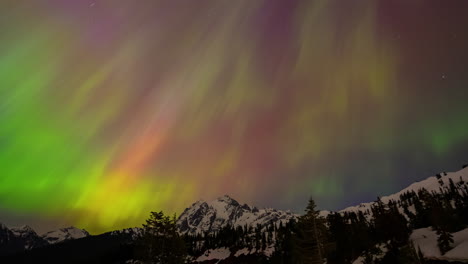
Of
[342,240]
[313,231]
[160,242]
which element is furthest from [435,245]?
[160,242]

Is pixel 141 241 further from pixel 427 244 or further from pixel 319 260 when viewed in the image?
pixel 427 244

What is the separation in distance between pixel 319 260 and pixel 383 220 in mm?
72530

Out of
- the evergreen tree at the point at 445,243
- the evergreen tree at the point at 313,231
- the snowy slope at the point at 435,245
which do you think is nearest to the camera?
the evergreen tree at the point at 313,231

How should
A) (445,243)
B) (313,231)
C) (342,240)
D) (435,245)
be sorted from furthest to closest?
1. (342,240)
2. (435,245)
3. (445,243)
4. (313,231)

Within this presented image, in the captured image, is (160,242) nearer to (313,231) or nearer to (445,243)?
(313,231)

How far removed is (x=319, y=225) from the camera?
148ft

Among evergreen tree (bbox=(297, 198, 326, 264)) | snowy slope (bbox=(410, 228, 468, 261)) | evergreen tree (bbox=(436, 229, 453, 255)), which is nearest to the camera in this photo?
evergreen tree (bbox=(297, 198, 326, 264))

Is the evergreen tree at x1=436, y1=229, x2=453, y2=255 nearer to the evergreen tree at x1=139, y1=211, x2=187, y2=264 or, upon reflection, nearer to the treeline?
the treeline

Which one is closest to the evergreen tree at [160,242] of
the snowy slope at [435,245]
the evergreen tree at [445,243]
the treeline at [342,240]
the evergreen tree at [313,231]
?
the treeline at [342,240]

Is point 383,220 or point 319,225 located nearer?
point 319,225

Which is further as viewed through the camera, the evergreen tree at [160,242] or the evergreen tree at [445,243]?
the evergreen tree at [445,243]

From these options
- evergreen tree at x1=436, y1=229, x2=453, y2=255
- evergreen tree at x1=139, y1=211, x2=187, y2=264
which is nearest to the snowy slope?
evergreen tree at x1=436, y1=229, x2=453, y2=255

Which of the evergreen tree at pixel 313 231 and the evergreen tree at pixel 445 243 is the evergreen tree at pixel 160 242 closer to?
the evergreen tree at pixel 313 231

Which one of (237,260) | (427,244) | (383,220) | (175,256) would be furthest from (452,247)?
(237,260)
